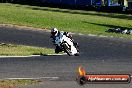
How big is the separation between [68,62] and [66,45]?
250cm

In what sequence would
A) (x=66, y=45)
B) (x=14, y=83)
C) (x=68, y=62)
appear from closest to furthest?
1. (x=14, y=83)
2. (x=68, y=62)
3. (x=66, y=45)

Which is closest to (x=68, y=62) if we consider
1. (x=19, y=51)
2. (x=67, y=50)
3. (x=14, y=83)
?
(x=67, y=50)

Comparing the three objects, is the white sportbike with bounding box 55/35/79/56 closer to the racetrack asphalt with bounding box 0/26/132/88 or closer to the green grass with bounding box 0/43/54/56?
the racetrack asphalt with bounding box 0/26/132/88

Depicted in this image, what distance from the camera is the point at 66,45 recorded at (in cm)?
2134

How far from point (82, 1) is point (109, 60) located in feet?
149

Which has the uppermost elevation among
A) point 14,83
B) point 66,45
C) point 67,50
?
point 14,83

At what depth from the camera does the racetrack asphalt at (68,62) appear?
15.0m

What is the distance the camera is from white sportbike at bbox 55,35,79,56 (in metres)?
21.0

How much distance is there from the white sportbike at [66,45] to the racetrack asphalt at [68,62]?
441 millimetres

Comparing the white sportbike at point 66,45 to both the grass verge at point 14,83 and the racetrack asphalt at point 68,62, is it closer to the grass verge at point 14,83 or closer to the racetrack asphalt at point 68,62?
the racetrack asphalt at point 68,62

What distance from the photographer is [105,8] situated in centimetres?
5881

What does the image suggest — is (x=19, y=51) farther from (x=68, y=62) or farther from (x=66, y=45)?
(x=68, y=62)

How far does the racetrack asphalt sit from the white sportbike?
1.45ft

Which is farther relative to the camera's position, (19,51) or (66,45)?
(19,51)
